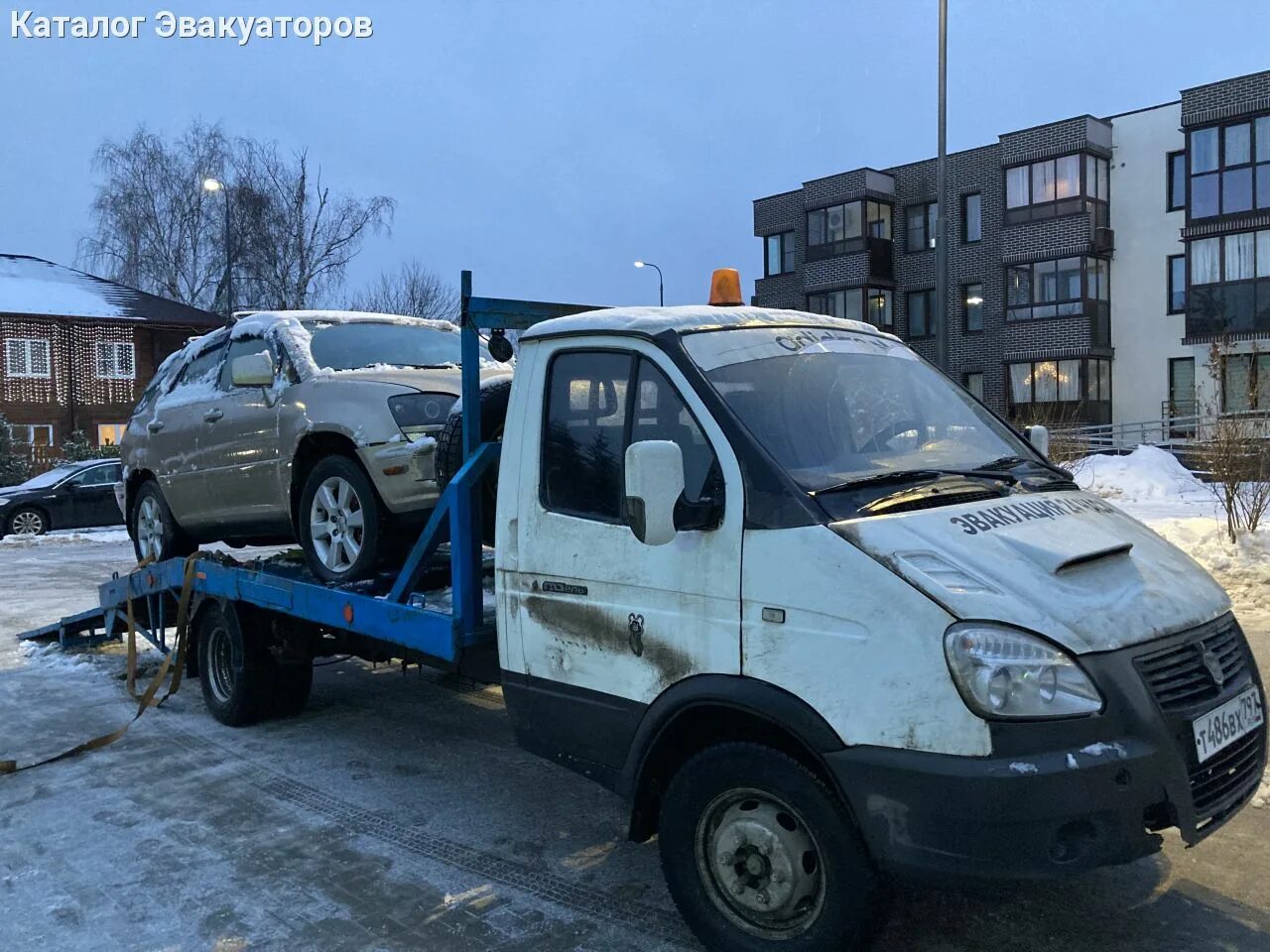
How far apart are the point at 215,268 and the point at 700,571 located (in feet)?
144

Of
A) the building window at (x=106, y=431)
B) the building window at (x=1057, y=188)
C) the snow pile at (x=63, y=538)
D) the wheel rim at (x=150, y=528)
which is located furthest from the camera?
the building window at (x=106, y=431)

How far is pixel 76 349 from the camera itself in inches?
1503

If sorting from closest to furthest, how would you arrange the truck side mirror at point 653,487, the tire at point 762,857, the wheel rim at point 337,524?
the tire at point 762,857 < the truck side mirror at point 653,487 < the wheel rim at point 337,524

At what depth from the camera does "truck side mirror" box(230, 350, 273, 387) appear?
19.7 feet

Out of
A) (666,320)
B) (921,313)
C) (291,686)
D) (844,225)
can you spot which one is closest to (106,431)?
(844,225)

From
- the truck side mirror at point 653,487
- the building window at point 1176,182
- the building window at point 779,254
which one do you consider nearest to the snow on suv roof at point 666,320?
the truck side mirror at point 653,487

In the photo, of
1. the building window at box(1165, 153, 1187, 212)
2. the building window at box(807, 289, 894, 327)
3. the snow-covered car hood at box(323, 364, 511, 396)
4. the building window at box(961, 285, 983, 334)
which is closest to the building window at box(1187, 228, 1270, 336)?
the building window at box(1165, 153, 1187, 212)

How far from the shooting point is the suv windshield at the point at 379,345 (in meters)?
6.18

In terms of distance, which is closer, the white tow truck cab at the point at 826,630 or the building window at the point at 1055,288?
the white tow truck cab at the point at 826,630

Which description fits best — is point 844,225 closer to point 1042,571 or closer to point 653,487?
point 653,487

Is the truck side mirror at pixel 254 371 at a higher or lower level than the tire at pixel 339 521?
higher

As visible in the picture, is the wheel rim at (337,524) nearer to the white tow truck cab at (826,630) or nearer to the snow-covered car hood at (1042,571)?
the white tow truck cab at (826,630)

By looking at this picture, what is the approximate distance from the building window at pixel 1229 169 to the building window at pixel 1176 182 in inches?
66.4

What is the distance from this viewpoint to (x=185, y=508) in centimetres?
728
